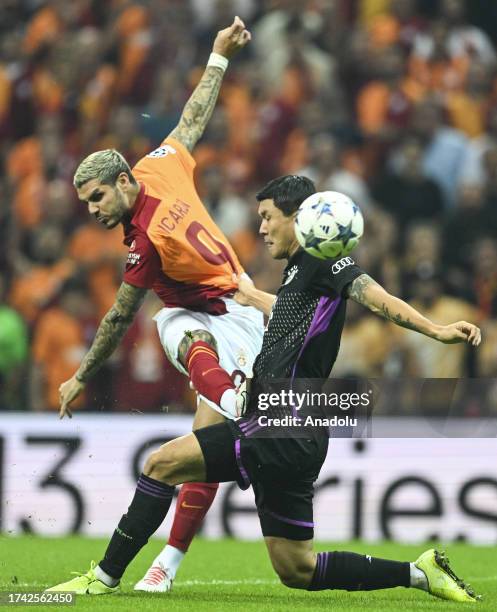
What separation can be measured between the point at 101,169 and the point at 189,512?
1869 millimetres

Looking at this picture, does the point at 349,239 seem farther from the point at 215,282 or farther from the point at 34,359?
the point at 34,359

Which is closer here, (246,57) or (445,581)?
(445,581)

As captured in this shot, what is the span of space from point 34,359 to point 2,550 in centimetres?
331

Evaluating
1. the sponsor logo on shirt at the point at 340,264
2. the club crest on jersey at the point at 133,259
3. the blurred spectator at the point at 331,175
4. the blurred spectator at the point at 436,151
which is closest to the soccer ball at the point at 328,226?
the sponsor logo on shirt at the point at 340,264

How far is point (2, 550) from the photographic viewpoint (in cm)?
890

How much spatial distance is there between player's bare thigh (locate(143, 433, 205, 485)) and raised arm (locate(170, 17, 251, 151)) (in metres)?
2.35

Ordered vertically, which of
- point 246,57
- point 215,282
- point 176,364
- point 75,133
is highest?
point 246,57

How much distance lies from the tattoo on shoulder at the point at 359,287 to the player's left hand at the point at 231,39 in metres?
2.75

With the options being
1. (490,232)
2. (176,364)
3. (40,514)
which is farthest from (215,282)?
(490,232)

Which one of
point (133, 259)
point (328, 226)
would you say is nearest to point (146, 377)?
point (133, 259)

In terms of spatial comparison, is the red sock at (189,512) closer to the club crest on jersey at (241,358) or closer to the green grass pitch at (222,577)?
the green grass pitch at (222,577)

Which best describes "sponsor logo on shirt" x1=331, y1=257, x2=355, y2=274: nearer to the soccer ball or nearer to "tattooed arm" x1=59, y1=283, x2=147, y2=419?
the soccer ball

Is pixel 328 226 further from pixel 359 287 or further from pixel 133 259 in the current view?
pixel 133 259

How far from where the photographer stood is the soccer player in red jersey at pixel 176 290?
7078mm
